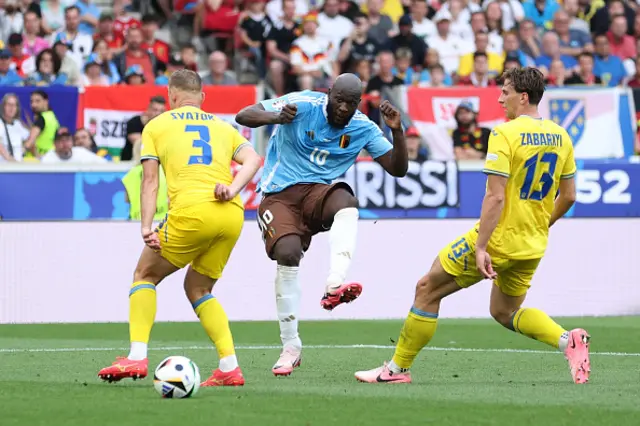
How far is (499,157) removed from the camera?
8.22 meters

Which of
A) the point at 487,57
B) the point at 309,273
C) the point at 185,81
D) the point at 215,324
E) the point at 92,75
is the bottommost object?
the point at 309,273

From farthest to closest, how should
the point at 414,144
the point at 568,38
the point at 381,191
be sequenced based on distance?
the point at 568,38
the point at 414,144
the point at 381,191

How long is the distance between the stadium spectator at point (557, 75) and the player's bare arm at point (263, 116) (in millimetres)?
11680

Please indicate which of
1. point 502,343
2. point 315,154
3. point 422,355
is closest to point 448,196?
point 502,343

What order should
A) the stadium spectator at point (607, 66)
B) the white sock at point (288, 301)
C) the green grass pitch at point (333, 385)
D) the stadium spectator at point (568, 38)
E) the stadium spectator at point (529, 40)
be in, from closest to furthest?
1. the green grass pitch at point (333, 385)
2. the white sock at point (288, 301)
3. the stadium spectator at point (607, 66)
4. the stadium spectator at point (529, 40)
5. the stadium spectator at point (568, 38)

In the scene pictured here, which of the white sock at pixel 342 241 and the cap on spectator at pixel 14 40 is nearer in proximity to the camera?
the white sock at pixel 342 241

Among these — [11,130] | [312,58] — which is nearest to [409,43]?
[312,58]

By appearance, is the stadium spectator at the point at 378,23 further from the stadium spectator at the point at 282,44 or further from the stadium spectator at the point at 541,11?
the stadium spectator at the point at 541,11

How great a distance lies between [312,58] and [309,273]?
5432 mm

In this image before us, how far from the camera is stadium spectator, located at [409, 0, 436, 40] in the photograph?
70.1ft

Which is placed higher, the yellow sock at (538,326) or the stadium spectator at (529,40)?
the stadium spectator at (529,40)

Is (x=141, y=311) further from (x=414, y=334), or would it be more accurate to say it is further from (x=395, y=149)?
(x=395, y=149)

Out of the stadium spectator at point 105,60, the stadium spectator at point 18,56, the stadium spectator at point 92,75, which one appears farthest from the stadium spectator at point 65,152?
the stadium spectator at point 105,60

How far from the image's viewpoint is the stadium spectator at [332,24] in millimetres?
20656
